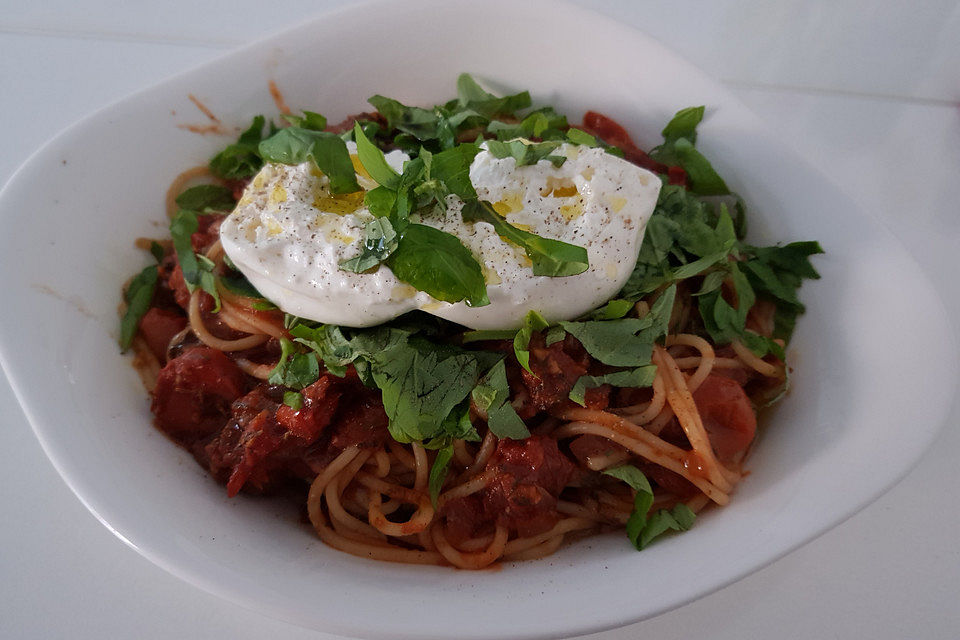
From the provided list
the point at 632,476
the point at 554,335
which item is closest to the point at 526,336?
the point at 554,335

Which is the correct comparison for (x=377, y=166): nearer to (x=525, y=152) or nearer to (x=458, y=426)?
(x=525, y=152)

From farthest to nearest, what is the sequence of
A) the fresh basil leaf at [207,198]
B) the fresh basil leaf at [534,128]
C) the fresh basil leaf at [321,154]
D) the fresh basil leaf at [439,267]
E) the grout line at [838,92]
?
the grout line at [838,92], the fresh basil leaf at [207,198], the fresh basil leaf at [534,128], the fresh basil leaf at [321,154], the fresh basil leaf at [439,267]

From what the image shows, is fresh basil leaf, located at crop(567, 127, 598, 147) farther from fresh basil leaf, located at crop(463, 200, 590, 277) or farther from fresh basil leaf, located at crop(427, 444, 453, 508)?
fresh basil leaf, located at crop(427, 444, 453, 508)

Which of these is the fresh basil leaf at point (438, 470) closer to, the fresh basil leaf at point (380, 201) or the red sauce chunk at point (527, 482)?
the red sauce chunk at point (527, 482)

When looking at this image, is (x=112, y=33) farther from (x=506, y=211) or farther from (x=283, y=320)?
(x=506, y=211)

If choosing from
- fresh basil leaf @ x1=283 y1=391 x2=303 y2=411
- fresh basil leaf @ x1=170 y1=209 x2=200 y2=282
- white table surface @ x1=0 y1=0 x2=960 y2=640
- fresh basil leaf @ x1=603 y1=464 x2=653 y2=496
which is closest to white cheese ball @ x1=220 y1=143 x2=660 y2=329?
fresh basil leaf @ x1=283 y1=391 x2=303 y2=411

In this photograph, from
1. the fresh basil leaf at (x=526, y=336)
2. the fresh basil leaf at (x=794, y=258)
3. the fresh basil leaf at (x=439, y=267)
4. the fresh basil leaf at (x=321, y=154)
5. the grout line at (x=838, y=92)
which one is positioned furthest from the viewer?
the grout line at (x=838, y=92)

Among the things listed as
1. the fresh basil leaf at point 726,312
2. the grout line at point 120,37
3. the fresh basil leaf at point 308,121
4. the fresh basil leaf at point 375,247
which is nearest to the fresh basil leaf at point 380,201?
the fresh basil leaf at point 375,247
